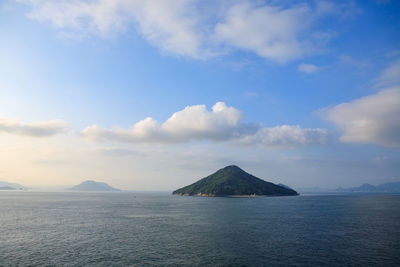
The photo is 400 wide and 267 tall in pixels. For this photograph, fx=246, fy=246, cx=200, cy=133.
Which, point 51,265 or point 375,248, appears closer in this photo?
point 51,265

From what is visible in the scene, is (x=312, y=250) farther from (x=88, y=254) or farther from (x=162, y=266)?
(x=88, y=254)

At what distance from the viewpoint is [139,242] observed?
3191 inches

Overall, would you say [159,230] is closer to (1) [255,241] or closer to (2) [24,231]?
(1) [255,241]

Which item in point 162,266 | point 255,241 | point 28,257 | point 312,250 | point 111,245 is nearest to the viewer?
point 162,266

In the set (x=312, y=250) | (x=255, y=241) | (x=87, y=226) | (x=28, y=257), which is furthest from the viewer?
(x=87, y=226)

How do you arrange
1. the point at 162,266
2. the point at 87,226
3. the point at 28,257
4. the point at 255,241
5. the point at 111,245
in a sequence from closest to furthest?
1. the point at 162,266
2. the point at 28,257
3. the point at 111,245
4. the point at 255,241
5. the point at 87,226

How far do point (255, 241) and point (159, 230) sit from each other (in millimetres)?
40229

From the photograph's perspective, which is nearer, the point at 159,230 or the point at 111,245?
the point at 111,245

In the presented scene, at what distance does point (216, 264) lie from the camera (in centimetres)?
5972

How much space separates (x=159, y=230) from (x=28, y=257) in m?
47.0

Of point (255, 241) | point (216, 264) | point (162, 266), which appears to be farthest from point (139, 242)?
point (255, 241)

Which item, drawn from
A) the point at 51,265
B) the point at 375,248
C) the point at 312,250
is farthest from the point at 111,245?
the point at 375,248

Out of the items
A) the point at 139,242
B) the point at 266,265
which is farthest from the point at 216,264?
the point at 139,242

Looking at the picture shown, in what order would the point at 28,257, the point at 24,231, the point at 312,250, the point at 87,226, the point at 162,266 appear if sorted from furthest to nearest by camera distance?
the point at 87,226, the point at 24,231, the point at 312,250, the point at 28,257, the point at 162,266
